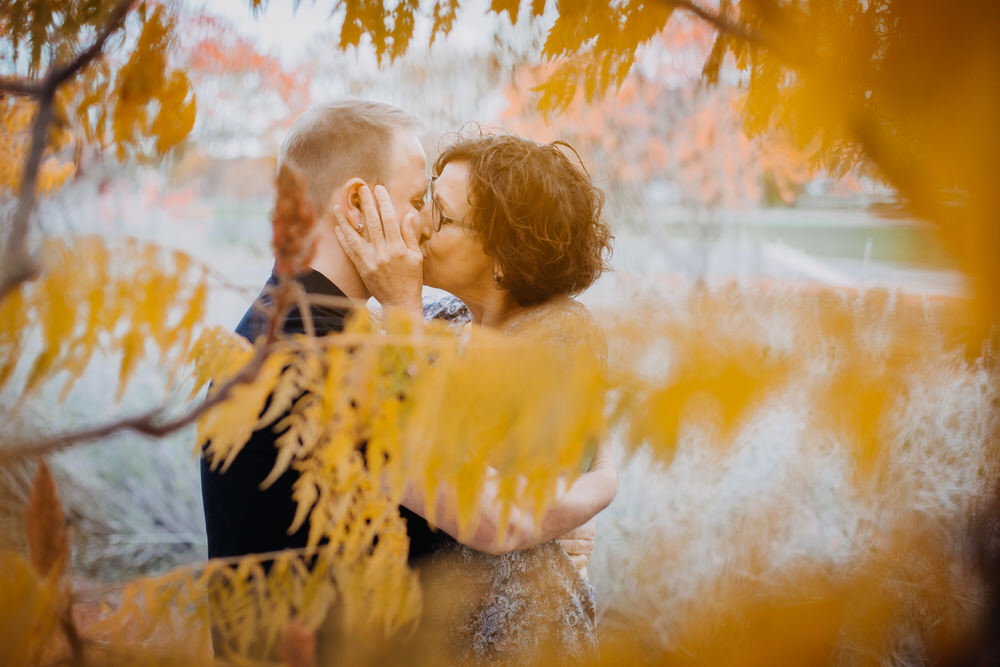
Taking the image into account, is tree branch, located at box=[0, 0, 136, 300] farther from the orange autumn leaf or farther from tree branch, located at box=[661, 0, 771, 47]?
tree branch, located at box=[661, 0, 771, 47]

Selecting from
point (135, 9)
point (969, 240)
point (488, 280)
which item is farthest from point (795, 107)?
point (135, 9)

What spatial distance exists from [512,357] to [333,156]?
104 centimetres

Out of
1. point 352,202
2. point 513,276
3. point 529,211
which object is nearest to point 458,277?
point 513,276

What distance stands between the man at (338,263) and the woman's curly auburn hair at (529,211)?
0.55 feet

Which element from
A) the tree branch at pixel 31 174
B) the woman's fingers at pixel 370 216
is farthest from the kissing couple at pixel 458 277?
the tree branch at pixel 31 174

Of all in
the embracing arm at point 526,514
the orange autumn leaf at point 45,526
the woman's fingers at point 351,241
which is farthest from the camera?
the woman's fingers at point 351,241

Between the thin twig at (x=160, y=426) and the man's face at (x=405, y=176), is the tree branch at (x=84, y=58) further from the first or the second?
the man's face at (x=405, y=176)

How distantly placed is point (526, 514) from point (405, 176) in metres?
0.91

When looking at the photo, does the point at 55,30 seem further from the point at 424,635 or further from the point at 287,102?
the point at 287,102

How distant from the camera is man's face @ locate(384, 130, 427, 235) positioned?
168 cm

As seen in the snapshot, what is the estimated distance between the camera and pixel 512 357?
856 mm

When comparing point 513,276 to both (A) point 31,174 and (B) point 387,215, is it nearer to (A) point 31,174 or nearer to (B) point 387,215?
(B) point 387,215

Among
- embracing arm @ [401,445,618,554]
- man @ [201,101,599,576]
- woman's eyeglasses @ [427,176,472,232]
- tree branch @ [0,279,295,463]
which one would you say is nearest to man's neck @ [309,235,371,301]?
man @ [201,101,599,576]

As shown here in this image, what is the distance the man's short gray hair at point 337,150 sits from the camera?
1.66 meters
